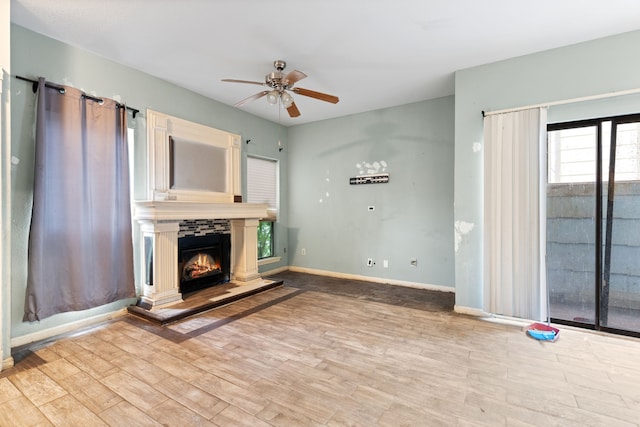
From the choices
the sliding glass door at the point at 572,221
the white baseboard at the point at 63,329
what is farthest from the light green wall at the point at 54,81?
the sliding glass door at the point at 572,221

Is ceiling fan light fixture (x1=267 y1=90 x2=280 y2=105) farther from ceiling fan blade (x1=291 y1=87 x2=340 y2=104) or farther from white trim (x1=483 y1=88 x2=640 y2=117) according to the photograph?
white trim (x1=483 y1=88 x2=640 y2=117)

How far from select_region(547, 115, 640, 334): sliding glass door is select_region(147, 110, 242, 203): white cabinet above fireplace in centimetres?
436

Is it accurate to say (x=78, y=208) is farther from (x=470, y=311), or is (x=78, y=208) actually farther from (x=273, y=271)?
(x=470, y=311)

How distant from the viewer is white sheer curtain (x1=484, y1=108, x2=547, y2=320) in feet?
10.1

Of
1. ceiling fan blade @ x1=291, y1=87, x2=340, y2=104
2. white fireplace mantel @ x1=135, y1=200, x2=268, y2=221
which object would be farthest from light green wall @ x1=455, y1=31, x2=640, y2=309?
white fireplace mantel @ x1=135, y1=200, x2=268, y2=221

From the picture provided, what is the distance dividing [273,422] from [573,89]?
4111 millimetres

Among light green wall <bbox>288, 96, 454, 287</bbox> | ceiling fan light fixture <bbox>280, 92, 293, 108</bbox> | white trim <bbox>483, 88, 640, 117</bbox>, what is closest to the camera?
white trim <bbox>483, 88, 640, 117</bbox>

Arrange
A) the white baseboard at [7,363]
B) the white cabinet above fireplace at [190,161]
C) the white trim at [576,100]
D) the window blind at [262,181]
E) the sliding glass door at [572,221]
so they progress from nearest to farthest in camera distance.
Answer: the white baseboard at [7,363] < the white trim at [576,100] < the sliding glass door at [572,221] < the white cabinet above fireplace at [190,161] < the window blind at [262,181]

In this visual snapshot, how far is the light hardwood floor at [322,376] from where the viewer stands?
5.78 feet

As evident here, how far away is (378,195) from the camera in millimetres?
5043

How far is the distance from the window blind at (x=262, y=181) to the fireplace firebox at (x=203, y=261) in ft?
3.39

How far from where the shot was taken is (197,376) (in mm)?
2170

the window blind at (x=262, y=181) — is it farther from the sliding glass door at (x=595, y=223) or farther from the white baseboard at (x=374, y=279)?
the sliding glass door at (x=595, y=223)

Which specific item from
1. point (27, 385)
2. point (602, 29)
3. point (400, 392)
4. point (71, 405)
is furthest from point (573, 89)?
point (27, 385)
